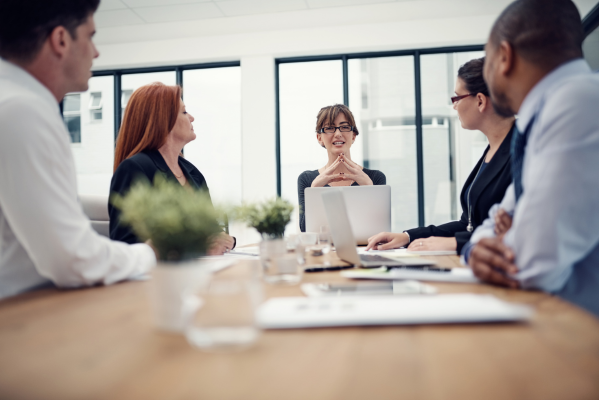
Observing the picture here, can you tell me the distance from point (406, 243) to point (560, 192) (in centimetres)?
114

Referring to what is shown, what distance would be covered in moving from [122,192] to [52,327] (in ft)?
4.09

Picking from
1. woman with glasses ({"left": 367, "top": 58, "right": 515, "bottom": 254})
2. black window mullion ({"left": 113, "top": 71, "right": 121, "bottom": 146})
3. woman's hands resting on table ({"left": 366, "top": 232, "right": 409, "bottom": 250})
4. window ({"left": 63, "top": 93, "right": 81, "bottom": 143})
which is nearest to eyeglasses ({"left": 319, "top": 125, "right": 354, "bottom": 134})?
woman with glasses ({"left": 367, "top": 58, "right": 515, "bottom": 254})

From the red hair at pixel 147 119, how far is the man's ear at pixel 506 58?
1.58m

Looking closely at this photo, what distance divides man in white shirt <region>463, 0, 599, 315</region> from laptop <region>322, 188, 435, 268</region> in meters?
0.23

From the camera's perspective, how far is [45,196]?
89 centimetres

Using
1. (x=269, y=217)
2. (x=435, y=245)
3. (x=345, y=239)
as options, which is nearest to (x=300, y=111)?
(x=435, y=245)

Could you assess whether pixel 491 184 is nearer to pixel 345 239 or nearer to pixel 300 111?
pixel 345 239

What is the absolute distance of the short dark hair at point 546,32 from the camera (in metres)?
1.00

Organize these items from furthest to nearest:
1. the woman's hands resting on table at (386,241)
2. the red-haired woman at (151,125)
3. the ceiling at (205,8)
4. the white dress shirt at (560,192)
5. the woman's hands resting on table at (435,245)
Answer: the ceiling at (205,8) < the red-haired woman at (151,125) < the woman's hands resting on table at (386,241) < the woman's hands resting on table at (435,245) < the white dress shirt at (560,192)

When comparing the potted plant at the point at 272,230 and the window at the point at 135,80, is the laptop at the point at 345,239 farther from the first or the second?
the window at the point at 135,80

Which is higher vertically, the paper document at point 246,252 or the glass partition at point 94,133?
the glass partition at point 94,133

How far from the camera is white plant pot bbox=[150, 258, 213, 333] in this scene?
650 millimetres

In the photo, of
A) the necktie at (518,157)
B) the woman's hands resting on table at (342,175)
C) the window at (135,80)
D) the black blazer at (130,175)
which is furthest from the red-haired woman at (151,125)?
the window at (135,80)

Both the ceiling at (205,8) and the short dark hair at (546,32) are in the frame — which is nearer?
the short dark hair at (546,32)
